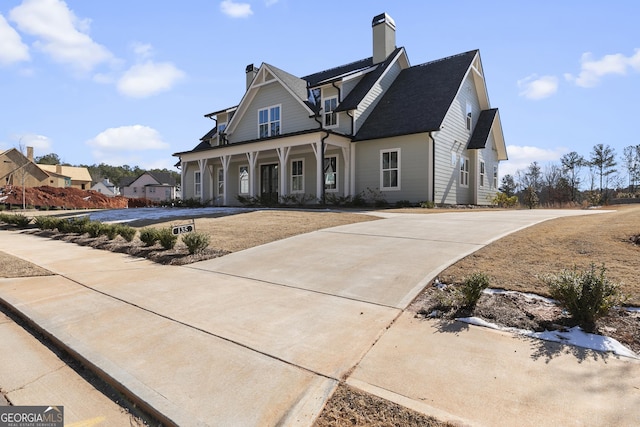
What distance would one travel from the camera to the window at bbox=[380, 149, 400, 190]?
16.4 metres

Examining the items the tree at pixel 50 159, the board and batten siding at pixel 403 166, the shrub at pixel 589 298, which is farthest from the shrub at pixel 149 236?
the tree at pixel 50 159

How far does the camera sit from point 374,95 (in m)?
18.6

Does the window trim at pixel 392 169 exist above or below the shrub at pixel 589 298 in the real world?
above

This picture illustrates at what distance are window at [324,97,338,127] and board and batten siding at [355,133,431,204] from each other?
6.43 ft

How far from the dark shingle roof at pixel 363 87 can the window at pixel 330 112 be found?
1.64 feet

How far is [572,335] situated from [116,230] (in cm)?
1010

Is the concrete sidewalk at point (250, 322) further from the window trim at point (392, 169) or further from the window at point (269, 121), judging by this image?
the window at point (269, 121)

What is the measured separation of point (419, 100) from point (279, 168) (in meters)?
8.29

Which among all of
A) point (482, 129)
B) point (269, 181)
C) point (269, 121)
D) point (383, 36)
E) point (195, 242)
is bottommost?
point (195, 242)

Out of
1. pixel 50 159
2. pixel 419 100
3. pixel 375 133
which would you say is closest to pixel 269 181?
pixel 375 133

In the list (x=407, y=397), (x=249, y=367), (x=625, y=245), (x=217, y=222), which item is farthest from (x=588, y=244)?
(x=217, y=222)

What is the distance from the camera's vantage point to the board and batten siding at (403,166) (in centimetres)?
1565

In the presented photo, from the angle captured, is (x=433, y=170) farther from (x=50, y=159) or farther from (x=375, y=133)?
(x=50, y=159)

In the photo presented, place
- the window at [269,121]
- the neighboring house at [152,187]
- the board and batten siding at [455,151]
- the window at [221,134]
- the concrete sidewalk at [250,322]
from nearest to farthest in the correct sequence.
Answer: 1. the concrete sidewalk at [250,322]
2. the board and batten siding at [455,151]
3. the window at [269,121]
4. the window at [221,134]
5. the neighboring house at [152,187]
